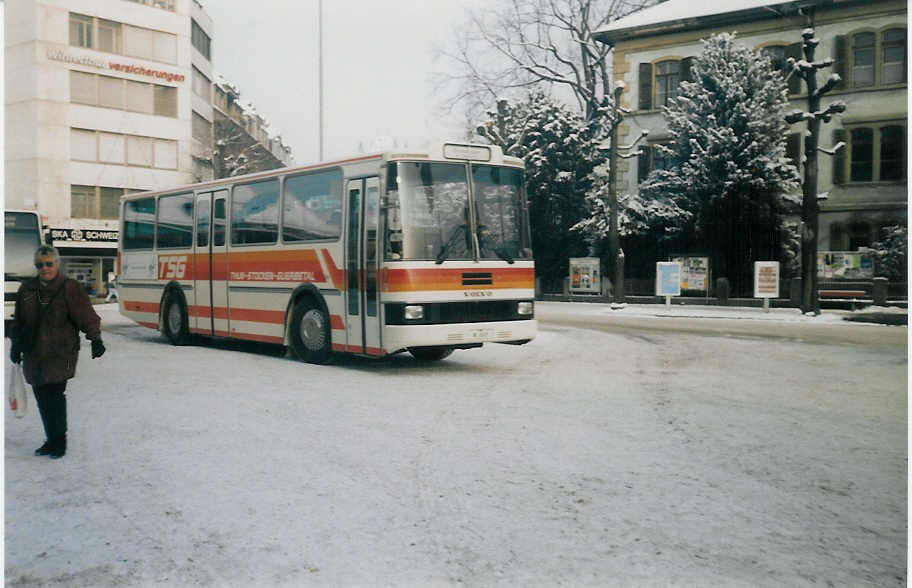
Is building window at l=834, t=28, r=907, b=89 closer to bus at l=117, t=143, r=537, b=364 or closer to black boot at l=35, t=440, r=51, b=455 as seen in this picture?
bus at l=117, t=143, r=537, b=364

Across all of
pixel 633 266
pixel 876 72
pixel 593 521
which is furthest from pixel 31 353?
pixel 633 266

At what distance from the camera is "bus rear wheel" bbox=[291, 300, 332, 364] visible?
12359mm

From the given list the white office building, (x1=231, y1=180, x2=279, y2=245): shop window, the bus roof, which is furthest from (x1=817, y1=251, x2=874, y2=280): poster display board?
(x1=231, y1=180, x2=279, y2=245): shop window

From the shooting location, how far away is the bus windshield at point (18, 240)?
43.4ft

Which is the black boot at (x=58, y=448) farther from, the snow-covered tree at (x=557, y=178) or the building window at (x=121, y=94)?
the snow-covered tree at (x=557, y=178)

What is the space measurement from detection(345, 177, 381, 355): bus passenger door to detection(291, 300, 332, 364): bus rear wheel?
61cm

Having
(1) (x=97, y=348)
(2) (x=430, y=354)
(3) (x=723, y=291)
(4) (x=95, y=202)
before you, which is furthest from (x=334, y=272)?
(3) (x=723, y=291)

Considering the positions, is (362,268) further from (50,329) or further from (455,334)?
(50,329)

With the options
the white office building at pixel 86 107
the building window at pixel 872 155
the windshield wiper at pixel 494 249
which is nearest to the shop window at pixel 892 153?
the building window at pixel 872 155

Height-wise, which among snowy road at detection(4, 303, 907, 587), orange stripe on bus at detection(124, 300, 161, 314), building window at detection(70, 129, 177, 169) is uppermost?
building window at detection(70, 129, 177, 169)

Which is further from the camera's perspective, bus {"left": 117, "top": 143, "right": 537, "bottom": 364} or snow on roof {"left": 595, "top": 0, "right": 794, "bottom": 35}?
snow on roof {"left": 595, "top": 0, "right": 794, "bottom": 35}

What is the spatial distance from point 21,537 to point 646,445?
14.6 feet

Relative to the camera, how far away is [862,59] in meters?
29.7

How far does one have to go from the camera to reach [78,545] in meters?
4.61
